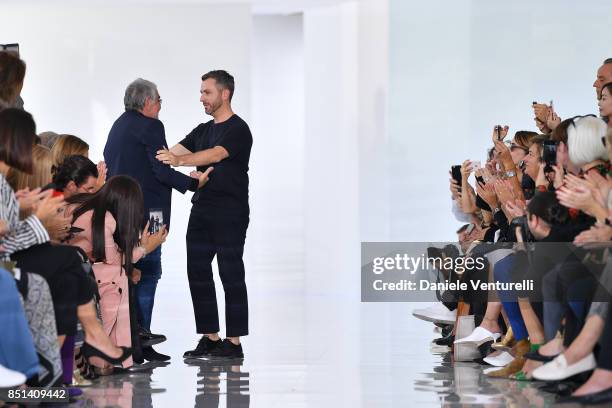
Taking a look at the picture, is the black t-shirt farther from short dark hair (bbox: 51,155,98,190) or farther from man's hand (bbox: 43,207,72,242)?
man's hand (bbox: 43,207,72,242)

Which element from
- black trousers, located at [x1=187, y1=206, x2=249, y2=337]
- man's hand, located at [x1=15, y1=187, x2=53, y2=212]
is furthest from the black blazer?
man's hand, located at [x1=15, y1=187, x2=53, y2=212]

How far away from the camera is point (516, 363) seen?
16.9ft

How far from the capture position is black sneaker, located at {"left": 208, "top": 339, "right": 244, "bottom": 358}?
596cm

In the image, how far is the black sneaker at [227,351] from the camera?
5.96m

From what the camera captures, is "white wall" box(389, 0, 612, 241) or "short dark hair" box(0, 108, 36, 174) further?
"white wall" box(389, 0, 612, 241)

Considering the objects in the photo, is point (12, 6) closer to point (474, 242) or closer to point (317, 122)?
point (317, 122)

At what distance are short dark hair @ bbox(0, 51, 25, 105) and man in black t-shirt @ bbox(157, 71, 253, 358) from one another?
1226mm

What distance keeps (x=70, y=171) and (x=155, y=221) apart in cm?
79

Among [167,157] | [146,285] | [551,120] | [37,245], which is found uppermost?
[551,120]

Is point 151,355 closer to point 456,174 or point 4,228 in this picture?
point 4,228

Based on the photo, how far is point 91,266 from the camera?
5.20 m

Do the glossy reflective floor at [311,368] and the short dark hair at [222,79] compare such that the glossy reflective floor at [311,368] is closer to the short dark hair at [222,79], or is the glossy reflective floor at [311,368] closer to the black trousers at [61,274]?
the black trousers at [61,274]

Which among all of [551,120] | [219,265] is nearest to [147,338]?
[219,265]

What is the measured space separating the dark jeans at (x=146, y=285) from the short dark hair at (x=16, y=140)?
1.84m
